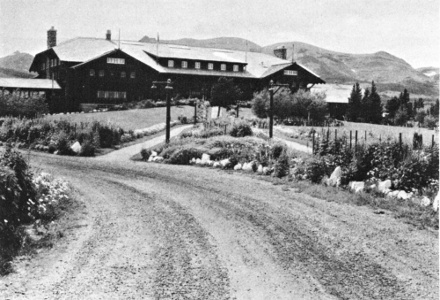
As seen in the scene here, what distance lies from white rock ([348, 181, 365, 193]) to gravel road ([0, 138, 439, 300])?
1538 mm

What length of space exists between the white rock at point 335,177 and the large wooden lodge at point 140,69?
44.7 m

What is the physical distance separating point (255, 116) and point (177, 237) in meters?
39.6

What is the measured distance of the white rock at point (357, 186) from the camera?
1400cm

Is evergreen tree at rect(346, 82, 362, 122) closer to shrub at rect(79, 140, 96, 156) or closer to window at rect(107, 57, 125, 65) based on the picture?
window at rect(107, 57, 125, 65)

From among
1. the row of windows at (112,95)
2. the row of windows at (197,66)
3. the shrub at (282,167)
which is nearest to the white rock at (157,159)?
the shrub at (282,167)

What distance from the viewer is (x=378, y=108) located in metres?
60.6

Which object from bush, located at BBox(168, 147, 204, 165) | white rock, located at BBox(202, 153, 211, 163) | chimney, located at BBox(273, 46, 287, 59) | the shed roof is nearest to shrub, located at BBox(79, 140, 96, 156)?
bush, located at BBox(168, 147, 204, 165)

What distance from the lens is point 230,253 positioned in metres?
8.83

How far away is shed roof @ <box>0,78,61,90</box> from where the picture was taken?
→ 51.5 metres

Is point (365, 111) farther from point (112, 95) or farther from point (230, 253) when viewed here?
point (230, 253)

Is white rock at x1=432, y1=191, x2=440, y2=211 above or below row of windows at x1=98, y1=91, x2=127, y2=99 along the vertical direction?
below

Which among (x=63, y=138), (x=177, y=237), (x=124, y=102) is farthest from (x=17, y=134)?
(x=124, y=102)

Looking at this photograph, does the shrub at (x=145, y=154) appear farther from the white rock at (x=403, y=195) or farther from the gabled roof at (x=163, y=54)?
the gabled roof at (x=163, y=54)

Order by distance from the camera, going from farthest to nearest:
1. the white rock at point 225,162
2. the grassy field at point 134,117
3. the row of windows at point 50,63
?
the row of windows at point 50,63 < the grassy field at point 134,117 < the white rock at point 225,162
